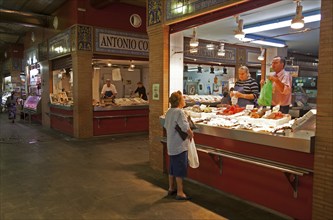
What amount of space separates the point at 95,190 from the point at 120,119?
18.2 feet

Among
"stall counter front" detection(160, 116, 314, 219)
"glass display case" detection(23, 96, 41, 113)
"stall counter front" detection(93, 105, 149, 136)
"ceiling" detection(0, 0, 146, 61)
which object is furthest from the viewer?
"glass display case" detection(23, 96, 41, 113)

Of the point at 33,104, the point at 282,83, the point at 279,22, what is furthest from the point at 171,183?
the point at 33,104

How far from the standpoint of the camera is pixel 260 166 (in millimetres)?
4004

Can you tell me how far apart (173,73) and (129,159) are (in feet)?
8.17

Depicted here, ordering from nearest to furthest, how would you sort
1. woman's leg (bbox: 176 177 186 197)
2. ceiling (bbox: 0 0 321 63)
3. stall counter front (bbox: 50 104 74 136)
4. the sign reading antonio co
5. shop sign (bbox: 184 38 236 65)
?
woman's leg (bbox: 176 177 186 197)
ceiling (bbox: 0 0 321 63)
shop sign (bbox: 184 38 236 65)
the sign reading antonio co
stall counter front (bbox: 50 104 74 136)

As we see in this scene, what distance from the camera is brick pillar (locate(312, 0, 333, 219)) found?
3.14 meters

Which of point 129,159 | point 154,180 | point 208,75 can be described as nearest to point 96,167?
point 129,159

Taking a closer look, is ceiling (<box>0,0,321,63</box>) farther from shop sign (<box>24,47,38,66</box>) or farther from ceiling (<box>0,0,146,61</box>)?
shop sign (<box>24,47,38,66</box>)

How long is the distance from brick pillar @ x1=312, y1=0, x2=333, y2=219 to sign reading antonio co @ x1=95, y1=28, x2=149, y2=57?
775cm

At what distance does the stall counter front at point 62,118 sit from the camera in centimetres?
1026

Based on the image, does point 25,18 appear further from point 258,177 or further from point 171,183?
point 258,177

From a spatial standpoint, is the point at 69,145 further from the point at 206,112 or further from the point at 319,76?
the point at 319,76

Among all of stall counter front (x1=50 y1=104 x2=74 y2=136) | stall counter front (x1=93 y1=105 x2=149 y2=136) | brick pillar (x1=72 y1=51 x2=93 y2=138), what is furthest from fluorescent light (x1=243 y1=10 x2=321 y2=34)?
stall counter front (x1=50 y1=104 x2=74 y2=136)

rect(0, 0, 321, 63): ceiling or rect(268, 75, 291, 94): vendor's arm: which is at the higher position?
rect(0, 0, 321, 63): ceiling
